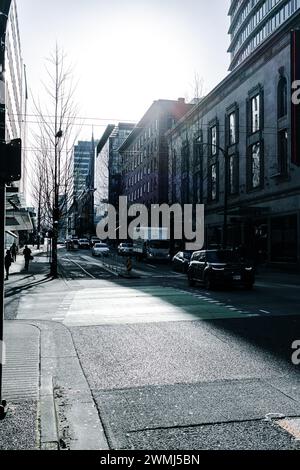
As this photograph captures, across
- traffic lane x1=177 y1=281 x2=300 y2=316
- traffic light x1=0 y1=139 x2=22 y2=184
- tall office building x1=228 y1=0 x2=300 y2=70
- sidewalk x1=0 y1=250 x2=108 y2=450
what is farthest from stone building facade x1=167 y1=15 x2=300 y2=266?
traffic light x1=0 y1=139 x2=22 y2=184

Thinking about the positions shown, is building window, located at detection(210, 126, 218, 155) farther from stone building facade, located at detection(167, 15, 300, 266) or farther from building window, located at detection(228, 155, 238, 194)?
building window, located at detection(228, 155, 238, 194)

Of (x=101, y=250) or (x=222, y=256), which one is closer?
(x=222, y=256)

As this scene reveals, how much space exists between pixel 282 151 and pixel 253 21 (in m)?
32.4

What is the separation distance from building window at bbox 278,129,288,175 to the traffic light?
30202mm

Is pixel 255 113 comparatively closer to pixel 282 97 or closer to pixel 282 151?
pixel 282 97

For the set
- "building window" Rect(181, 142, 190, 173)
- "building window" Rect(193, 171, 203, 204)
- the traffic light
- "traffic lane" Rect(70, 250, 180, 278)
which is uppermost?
"building window" Rect(181, 142, 190, 173)

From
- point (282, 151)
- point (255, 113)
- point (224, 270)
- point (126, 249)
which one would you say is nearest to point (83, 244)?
point (126, 249)

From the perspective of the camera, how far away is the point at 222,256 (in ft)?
63.5

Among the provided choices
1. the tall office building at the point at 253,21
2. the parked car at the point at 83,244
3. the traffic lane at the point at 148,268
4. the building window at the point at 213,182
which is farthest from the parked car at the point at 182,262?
the parked car at the point at 83,244

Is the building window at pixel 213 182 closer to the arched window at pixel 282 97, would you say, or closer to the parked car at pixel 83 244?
the arched window at pixel 282 97

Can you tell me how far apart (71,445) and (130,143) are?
85494mm

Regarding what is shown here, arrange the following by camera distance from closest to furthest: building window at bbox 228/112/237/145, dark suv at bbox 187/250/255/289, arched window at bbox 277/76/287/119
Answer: dark suv at bbox 187/250/255/289, arched window at bbox 277/76/287/119, building window at bbox 228/112/237/145

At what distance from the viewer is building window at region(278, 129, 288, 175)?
1299 inches

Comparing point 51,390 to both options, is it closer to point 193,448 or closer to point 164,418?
point 164,418
